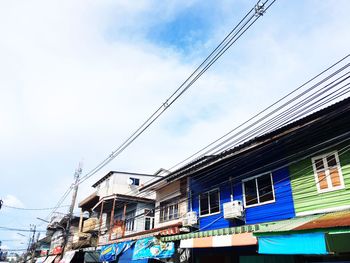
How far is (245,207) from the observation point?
14578 mm

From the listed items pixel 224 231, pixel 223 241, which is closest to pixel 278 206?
pixel 224 231

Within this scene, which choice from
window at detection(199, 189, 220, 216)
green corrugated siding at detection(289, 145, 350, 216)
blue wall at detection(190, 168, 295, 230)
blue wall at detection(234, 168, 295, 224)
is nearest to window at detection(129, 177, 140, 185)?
blue wall at detection(190, 168, 295, 230)

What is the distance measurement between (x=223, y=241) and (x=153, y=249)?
5519 mm

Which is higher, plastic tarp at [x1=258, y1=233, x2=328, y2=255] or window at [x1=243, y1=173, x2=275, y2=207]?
window at [x1=243, y1=173, x2=275, y2=207]

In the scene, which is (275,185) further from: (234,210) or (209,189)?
(209,189)

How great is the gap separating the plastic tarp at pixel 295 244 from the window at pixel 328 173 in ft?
12.6

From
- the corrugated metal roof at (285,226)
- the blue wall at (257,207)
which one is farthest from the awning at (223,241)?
the blue wall at (257,207)

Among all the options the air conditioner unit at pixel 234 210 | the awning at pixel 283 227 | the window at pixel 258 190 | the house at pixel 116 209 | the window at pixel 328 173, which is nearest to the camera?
the awning at pixel 283 227

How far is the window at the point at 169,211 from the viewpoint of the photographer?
20.6 m

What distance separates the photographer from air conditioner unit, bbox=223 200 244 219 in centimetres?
1431

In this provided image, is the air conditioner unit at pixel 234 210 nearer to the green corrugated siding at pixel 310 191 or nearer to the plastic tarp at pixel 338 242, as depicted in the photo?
the green corrugated siding at pixel 310 191

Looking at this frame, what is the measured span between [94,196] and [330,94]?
99.6 ft

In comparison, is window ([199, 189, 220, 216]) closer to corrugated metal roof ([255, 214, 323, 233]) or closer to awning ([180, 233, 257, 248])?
awning ([180, 233, 257, 248])

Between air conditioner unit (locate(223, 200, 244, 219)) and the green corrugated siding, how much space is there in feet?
9.02
